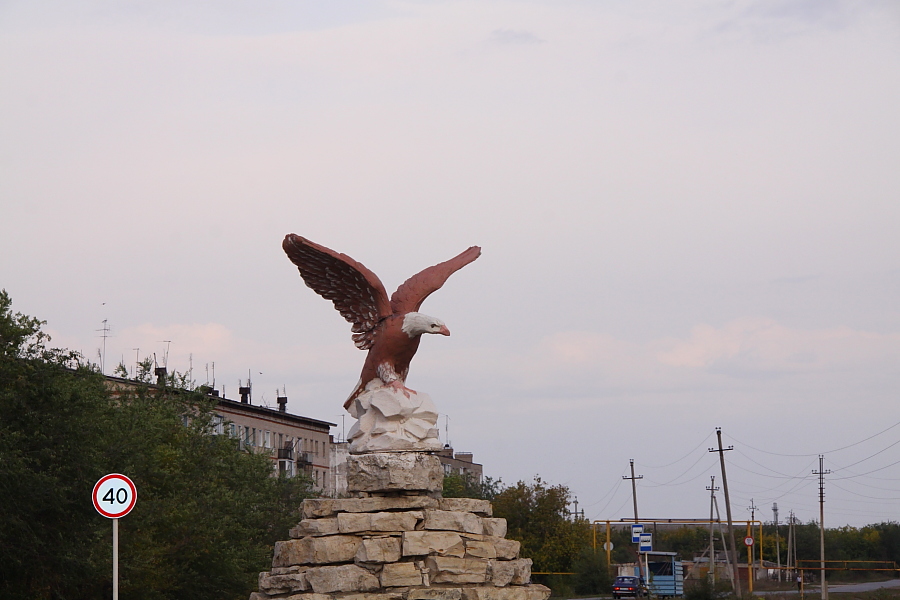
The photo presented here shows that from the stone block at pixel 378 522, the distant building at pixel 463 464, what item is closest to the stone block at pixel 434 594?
the stone block at pixel 378 522

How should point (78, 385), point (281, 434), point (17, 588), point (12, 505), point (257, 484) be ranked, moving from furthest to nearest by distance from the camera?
point (281, 434) < point (257, 484) < point (78, 385) < point (17, 588) < point (12, 505)

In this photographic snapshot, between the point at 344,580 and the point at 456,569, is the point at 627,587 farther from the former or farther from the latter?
the point at 344,580

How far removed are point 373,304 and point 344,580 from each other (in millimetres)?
4575

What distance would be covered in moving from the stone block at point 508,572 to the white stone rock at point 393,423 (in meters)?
2.16

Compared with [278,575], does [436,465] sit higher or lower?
higher

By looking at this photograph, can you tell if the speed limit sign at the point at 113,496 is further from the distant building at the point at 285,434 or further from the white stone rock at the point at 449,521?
the distant building at the point at 285,434

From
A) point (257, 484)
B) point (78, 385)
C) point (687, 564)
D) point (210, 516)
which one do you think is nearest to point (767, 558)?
point (687, 564)

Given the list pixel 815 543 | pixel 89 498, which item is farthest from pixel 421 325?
pixel 815 543

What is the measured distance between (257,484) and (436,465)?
2503 cm

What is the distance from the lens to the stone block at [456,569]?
2003 cm

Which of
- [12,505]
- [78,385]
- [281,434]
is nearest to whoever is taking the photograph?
[12,505]

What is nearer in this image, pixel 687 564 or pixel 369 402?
pixel 369 402

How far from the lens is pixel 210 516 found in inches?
1420

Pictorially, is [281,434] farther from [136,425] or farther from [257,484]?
[136,425]
